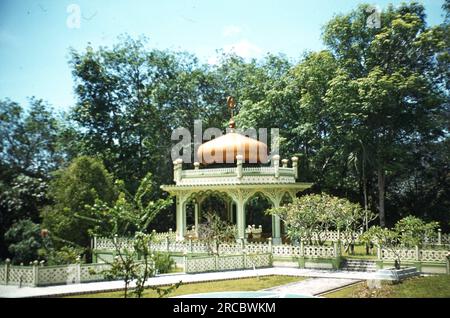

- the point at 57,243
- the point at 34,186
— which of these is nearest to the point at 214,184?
the point at 57,243

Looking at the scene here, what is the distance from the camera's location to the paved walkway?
45.2 ft

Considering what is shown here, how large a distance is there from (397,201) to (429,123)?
6.35m

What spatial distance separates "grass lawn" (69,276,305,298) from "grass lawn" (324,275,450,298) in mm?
2376

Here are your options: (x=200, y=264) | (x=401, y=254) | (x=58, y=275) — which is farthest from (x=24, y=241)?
(x=401, y=254)

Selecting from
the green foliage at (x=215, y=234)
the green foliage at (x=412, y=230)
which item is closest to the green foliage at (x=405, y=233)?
the green foliage at (x=412, y=230)

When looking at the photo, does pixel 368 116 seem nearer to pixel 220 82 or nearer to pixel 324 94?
pixel 324 94

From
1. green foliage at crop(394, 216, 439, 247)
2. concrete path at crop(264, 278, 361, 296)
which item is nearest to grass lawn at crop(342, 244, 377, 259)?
green foliage at crop(394, 216, 439, 247)

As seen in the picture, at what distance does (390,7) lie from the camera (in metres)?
25.6

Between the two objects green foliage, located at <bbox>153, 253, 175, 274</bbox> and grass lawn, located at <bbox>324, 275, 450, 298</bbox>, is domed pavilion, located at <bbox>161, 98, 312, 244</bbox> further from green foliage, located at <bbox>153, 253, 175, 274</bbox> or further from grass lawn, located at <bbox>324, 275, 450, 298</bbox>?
grass lawn, located at <bbox>324, 275, 450, 298</bbox>

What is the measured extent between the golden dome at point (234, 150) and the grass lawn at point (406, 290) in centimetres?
1053

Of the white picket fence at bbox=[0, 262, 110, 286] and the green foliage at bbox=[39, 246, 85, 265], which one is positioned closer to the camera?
the white picket fence at bbox=[0, 262, 110, 286]

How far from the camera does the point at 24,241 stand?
752 inches

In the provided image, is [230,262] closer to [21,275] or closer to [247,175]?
[247,175]

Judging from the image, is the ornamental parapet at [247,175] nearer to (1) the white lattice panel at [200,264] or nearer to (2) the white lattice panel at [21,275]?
(1) the white lattice panel at [200,264]
